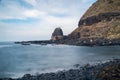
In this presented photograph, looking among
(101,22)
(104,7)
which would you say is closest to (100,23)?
(101,22)

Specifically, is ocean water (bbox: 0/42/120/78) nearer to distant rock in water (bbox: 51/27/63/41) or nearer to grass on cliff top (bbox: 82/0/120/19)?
grass on cliff top (bbox: 82/0/120/19)

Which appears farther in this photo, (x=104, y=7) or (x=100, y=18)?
(x=104, y=7)

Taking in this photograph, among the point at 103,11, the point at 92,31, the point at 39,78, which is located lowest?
the point at 39,78

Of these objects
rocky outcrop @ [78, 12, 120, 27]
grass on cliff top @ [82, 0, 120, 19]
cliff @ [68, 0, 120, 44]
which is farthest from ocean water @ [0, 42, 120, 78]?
grass on cliff top @ [82, 0, 120, 19]

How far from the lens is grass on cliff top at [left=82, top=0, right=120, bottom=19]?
563 ft

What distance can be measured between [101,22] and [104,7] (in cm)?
1885

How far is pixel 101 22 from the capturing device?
540ft

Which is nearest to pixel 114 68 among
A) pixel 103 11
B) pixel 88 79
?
pixel 88 79

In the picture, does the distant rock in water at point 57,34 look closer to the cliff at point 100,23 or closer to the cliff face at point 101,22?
the cliff at point 100,23

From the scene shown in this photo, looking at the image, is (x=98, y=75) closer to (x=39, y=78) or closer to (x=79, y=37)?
(x=39, y=78)

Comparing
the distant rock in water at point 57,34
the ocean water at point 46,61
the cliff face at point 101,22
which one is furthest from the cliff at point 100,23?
the ocean water at point 46,61

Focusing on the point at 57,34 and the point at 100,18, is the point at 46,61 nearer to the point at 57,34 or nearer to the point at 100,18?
the point at 100,18

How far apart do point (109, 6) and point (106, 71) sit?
152 metres

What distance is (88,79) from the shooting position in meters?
29.9
